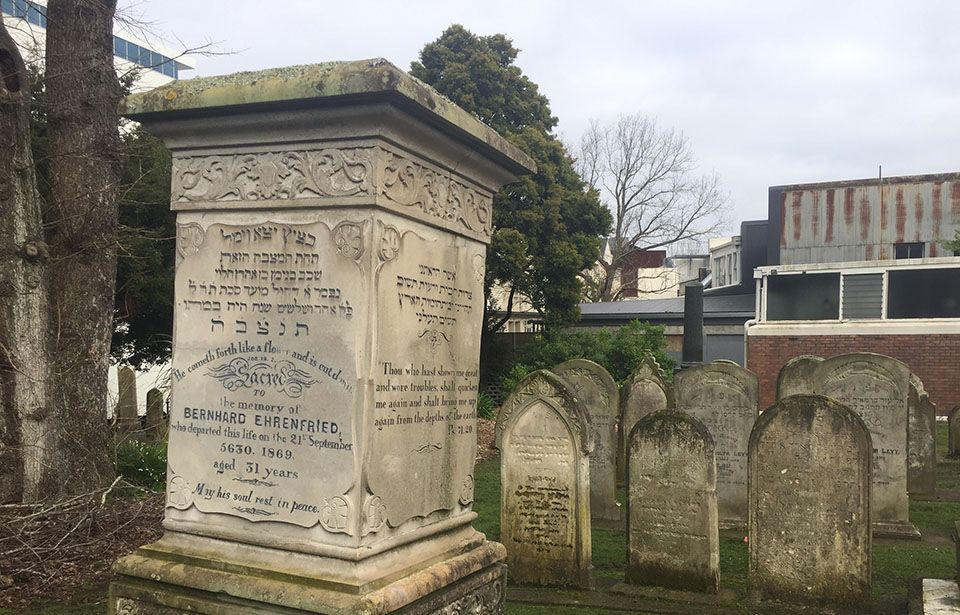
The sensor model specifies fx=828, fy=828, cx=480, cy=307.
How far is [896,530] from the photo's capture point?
9.38m

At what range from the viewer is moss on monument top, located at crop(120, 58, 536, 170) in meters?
3.32

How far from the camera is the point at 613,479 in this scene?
10.4 metres

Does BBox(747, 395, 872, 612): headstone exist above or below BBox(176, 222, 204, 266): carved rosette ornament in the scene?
below

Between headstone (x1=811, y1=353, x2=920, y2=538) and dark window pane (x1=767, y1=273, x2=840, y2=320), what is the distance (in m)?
15.2

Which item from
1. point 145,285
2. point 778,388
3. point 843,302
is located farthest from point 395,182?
point 843,302

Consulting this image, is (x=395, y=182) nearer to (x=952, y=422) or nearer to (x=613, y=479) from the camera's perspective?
(x=613, y=479)

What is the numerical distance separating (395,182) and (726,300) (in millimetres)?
34293

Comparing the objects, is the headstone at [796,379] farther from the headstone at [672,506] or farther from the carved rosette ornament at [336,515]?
the carved rosette ornament at [336,515]

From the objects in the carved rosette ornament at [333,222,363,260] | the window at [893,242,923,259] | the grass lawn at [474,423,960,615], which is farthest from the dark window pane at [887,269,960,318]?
the carved rosette ornament at [333,222,363,260]

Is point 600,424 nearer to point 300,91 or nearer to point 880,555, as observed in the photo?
point 880,555

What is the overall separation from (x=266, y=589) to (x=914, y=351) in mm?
23073

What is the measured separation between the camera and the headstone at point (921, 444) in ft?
37.9

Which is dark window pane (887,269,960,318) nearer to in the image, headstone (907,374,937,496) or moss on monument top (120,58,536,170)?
headstone (907,374,937,496)

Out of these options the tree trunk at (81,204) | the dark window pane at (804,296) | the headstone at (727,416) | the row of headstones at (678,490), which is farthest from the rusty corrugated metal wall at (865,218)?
the tree trunk at (81,204)
